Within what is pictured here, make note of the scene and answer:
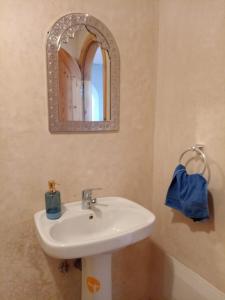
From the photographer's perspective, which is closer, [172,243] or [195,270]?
[195,270]

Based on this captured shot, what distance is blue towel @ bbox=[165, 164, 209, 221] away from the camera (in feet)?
3.36

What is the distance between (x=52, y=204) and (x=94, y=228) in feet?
0.88

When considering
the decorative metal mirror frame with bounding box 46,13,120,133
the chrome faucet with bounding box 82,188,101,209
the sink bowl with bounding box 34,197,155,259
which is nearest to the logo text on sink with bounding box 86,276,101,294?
the sink bowl with bounding box 34,197,155,259

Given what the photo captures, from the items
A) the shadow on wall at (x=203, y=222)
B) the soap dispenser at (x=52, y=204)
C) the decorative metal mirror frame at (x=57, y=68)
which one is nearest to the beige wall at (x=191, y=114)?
the shadow on wall at (x=203, y=222)

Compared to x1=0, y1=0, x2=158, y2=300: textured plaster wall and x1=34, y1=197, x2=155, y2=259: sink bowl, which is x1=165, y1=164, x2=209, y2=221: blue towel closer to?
x1=34, y1=197, x2=155, y2=259: sink bowl

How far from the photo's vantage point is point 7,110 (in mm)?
1047

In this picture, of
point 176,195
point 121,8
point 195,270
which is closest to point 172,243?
point 195,270

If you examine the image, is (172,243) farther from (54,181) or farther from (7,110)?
(7,110)

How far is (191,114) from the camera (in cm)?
117

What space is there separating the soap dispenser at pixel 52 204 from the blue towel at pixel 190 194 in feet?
1.96

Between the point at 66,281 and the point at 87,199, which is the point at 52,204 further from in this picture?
the point at 66,281

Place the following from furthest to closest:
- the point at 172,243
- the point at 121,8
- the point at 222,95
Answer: the point at 172,243 < the point at 121,8 < the point at 222,95

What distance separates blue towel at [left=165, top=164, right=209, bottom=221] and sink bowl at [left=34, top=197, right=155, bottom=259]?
0.55ft

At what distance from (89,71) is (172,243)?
1137mm
